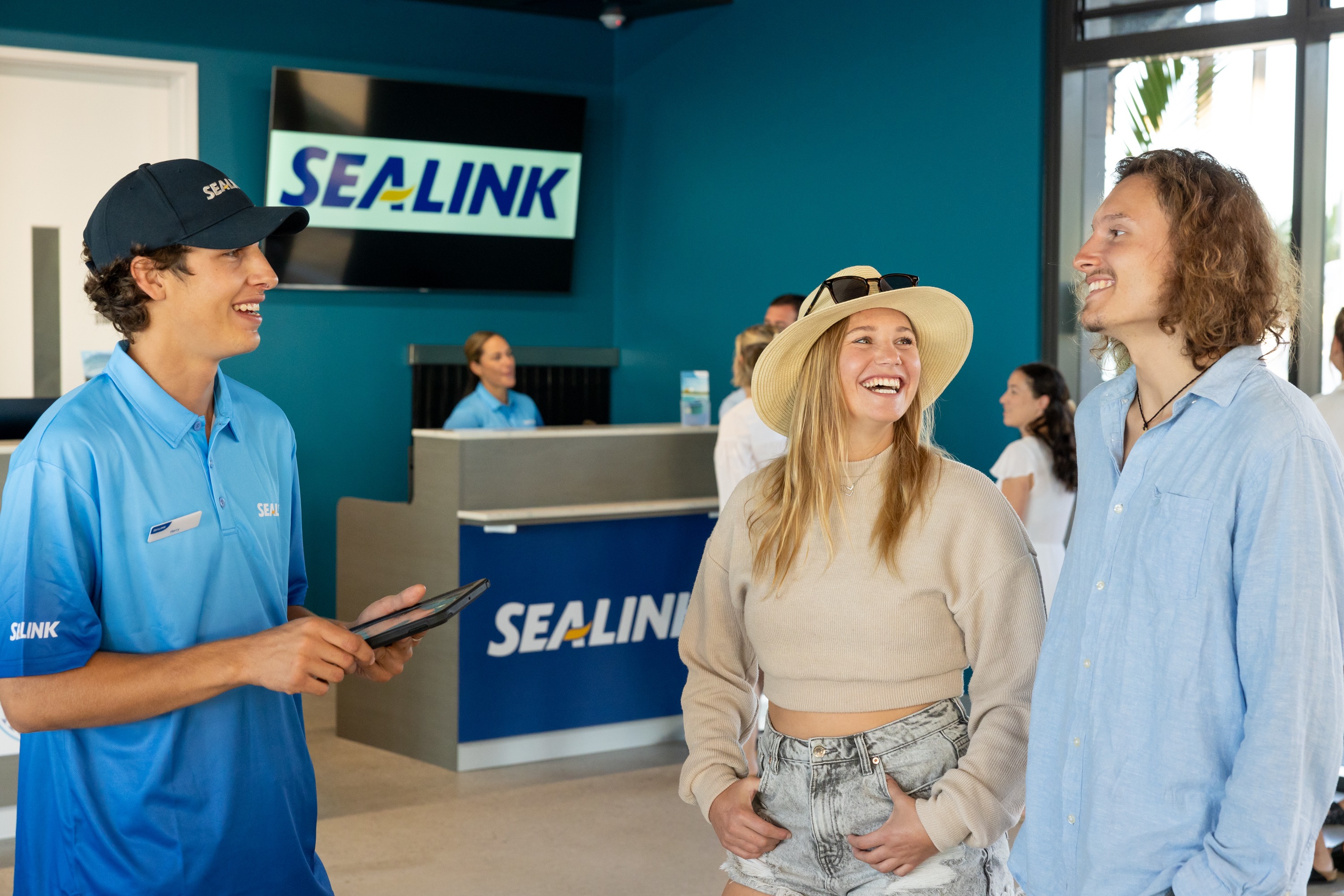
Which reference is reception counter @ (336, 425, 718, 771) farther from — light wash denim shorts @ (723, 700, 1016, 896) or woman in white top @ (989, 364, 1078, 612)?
light wash denim shorts @ (723, 700, 1016, 896)

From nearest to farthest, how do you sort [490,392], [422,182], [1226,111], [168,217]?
[168,217] < [1226,111] < [490,392] < [422,182]

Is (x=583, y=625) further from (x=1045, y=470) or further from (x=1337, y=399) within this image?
(x=1337, y=399)

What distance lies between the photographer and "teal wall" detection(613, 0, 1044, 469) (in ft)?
19.3

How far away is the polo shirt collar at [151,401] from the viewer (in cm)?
162

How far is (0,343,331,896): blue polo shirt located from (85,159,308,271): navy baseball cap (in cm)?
15

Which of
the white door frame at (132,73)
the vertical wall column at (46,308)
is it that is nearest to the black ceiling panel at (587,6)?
the white door frame at (132,73)

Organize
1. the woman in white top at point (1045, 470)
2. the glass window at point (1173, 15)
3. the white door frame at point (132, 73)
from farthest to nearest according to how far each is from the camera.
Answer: the white door frame at point (132, 73)
the glass window at point (1173, 15)
the woman in white top at point (1045, 470)

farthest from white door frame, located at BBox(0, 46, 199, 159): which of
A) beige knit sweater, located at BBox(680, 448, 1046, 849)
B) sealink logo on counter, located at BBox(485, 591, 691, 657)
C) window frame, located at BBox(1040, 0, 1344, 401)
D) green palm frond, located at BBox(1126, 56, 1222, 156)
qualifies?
beige knit sweater, located at BBox(680, 448, 1046, 849)

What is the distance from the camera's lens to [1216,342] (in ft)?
5.07

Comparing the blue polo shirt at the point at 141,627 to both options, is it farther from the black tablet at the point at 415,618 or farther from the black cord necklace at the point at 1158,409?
the black cord necklace at the point at 1158,409

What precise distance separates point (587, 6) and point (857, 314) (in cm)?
621

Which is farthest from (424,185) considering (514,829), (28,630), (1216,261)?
(1216,261)

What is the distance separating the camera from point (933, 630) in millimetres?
1958

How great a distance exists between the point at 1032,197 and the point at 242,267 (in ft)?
15.4
